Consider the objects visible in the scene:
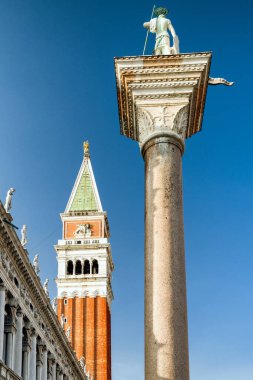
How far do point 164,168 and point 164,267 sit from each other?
5.52 feet

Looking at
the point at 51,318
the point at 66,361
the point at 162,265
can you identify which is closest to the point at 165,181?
the point at 162,265

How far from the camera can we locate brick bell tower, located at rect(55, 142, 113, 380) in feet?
232

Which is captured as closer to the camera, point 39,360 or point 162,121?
point 162,121

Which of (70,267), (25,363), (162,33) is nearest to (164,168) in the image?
(162,33)

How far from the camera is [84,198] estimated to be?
77.7m

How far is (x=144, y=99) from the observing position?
11945 millimetres

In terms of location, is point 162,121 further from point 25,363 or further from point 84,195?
point 84,195

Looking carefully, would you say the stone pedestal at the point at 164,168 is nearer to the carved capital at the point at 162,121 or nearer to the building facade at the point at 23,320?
the carved capital at the point at 162,121

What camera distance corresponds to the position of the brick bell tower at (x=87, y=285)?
232 ft

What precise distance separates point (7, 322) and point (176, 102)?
21.2m

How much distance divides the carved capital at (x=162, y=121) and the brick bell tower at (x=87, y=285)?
196ft

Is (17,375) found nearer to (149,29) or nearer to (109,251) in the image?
(149,29)

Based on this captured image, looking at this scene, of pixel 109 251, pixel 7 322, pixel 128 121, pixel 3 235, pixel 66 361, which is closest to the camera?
pixel 128 121

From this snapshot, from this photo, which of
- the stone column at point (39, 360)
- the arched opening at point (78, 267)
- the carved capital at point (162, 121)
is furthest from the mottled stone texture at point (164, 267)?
the arched opening at point (78, 267)
